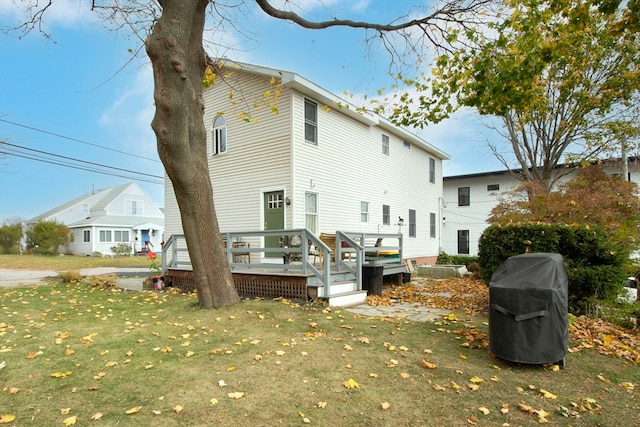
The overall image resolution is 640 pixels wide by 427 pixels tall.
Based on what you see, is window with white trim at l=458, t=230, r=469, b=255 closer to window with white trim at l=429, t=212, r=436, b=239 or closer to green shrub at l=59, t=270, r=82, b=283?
window with white trim at l=429, t=212, r=436, b=239

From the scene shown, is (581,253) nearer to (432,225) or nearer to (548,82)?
(548,82)

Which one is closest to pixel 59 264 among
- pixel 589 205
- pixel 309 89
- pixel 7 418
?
pixel 309 89

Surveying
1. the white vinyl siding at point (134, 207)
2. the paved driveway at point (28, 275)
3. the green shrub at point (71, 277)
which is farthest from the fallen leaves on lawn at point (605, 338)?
the white vinyl siding at point (134, 207)

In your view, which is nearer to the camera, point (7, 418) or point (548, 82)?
point (7, 418)

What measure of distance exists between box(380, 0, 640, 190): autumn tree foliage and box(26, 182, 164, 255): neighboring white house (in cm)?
3143

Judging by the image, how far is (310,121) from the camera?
1223cm

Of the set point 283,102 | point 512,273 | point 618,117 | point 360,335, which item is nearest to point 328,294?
point 360,335

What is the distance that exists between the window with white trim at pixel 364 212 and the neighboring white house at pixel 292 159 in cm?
4

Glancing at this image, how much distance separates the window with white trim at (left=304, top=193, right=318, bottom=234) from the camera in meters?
11.9

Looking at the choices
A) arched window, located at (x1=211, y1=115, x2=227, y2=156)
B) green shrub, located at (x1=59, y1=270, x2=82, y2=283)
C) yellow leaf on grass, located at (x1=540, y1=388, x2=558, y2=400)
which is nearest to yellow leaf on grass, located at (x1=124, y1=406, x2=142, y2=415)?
yellow leaf on grass, located at (x1=540, y1=388, x2=558, y2=400)

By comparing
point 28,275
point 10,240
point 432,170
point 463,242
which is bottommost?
point 28,275

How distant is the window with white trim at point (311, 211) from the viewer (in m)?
11.9

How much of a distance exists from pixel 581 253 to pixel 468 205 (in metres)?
20.8

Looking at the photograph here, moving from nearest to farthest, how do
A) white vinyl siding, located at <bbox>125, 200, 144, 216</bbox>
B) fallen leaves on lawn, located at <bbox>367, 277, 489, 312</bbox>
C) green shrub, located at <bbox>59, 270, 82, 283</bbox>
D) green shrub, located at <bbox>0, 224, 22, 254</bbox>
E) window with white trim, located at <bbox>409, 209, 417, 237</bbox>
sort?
fallen leaves on lawn, located at <bbox>367, 277, 489, 312</bbox> → green shrub, located at <bbox>59, 270, 82, 283</bbox> → window with white trim, located at <bbox>409, 209, 417, 237</bbox> → green shrub, located at <bbox>0, 224, 22, 254</bbox> → white vinyl siding, located at <bbox>125, 200, 144, 216</bbox>
